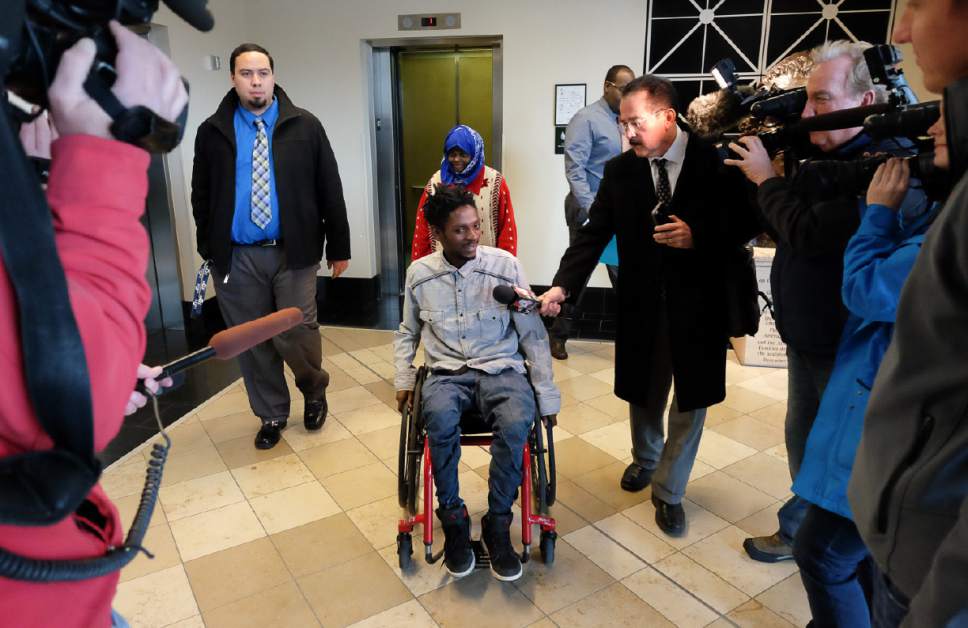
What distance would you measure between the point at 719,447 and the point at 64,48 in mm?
3023

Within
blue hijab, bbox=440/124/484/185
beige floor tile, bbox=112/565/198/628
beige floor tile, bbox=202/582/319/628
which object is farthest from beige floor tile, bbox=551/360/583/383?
beige floor tile, bbox=112/565/198/628

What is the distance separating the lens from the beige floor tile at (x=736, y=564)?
2.12m

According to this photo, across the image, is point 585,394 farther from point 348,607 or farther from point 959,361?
point 959,361

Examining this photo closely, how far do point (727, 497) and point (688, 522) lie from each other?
0.28m

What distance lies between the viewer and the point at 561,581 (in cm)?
213

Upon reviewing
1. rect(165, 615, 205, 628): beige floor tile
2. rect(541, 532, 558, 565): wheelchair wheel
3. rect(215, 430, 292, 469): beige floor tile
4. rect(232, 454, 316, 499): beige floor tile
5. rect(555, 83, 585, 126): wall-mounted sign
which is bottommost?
rect(165, 615, 205, 628): beige floor tile

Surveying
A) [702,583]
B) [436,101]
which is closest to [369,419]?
[702,583]

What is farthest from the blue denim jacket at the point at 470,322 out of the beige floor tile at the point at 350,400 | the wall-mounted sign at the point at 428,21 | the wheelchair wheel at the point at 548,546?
the wall-mounted sign at the point at 428,21

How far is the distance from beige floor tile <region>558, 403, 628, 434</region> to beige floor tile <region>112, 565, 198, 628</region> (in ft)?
6.10

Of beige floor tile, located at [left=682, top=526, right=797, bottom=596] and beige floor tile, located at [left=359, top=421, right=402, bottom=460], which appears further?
beige floor tile, located at [left=359, top=421, right=402, bottom=460]

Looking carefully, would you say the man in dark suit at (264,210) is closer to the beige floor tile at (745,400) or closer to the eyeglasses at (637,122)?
the eyeglasses at (637,122)

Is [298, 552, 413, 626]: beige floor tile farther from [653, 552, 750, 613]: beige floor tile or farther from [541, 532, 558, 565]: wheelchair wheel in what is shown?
[653, 552, 750, 613]: beige floor tile

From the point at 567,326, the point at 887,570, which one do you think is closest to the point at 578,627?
the point at 887,570

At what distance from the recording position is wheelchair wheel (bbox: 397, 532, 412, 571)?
2113 millimetres
